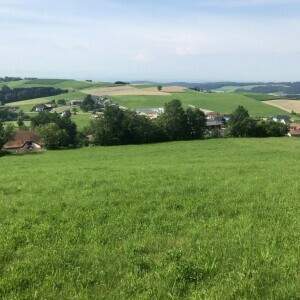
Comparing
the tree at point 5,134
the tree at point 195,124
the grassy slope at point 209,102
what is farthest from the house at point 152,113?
the tree at point 5,134

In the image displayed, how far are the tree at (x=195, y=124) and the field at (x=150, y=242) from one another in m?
79.4

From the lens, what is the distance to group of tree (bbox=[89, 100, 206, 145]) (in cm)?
8862

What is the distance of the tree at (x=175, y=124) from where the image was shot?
Answer: 303 feet

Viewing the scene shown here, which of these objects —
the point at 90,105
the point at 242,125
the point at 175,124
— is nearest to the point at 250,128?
the point at 242,125

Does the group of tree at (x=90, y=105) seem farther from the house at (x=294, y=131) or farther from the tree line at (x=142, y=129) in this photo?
the house at (x=294, y=131)

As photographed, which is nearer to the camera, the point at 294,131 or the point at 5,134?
the point at 5,134

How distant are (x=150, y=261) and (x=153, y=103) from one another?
164413 millimetres

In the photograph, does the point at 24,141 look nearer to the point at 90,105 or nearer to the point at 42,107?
the point at 90,105

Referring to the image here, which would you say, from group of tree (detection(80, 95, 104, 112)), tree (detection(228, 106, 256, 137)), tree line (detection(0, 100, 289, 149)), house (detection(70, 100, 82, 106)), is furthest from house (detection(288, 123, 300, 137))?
house (detection(70, 100, 82, 106))

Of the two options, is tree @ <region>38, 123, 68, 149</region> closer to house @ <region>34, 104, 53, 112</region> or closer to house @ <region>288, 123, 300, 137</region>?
house @ <region>288, 123, 300, 137</region>

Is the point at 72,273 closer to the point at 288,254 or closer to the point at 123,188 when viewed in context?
the point at 288,254

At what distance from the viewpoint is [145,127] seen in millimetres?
88875

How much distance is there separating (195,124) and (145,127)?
11.2 metres

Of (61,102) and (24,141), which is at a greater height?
(24,141)
